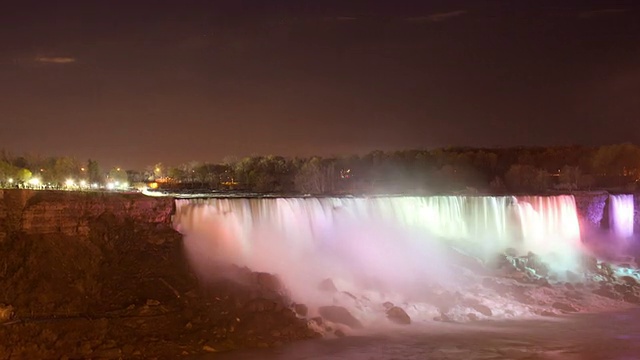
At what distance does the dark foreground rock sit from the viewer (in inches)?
909

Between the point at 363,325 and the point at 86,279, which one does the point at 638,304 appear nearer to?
the point at 363,325

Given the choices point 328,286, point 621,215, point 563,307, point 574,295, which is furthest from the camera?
point 621,215

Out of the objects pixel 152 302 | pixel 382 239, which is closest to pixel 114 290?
pixel 152 302

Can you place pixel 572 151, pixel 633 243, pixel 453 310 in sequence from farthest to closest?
pixel 572 151 → pixel 633 243 → pixel 453 310

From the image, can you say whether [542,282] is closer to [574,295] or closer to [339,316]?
[574,295]

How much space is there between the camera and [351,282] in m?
32.8

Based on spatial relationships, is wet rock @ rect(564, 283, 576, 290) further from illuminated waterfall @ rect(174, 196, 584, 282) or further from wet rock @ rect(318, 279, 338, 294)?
wet rock @ rect(318, 279, 338, 294)

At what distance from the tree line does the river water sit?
124 feet

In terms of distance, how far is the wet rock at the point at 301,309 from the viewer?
27.1 m

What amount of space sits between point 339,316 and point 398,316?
2.52m

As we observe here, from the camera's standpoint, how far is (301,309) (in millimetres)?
27203

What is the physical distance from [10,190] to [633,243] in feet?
130

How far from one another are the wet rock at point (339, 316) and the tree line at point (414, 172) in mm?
35984

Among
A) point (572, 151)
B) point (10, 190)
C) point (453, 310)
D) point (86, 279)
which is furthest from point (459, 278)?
point (572, 151)
